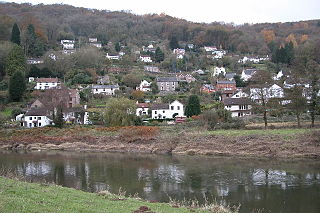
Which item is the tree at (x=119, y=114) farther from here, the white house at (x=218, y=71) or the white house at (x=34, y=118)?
the white house at (x=218, y=71)

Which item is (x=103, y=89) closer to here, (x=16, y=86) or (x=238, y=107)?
(x=16, y=86)

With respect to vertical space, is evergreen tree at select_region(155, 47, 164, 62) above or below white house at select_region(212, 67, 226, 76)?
above

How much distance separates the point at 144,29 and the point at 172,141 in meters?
101

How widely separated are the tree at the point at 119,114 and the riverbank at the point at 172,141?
2.47m

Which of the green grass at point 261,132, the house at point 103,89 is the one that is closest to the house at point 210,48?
the house at point 103,89

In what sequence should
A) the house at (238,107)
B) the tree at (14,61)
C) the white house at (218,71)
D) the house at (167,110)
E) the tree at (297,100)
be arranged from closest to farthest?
the tree at (297,100) < the house at (238,107) < the house at (167,110) < the tree at (14,61) < the white house at (218,71)

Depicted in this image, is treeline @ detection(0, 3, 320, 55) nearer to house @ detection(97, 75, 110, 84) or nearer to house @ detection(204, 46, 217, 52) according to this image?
house @ detection(204, 46, 217, 52)

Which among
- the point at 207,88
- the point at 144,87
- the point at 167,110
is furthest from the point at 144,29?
the point at 167,110

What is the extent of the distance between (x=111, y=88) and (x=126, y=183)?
45425 mm

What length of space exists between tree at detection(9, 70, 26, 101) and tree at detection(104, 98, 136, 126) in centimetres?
2040

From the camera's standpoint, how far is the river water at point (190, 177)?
1975 cm

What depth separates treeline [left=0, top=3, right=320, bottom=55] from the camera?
11175 centimetres

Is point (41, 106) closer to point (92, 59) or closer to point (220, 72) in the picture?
point (92, 59)

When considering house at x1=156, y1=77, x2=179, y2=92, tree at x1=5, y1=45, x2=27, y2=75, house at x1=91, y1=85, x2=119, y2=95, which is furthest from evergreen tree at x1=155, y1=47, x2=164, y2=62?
tree at x1=5, y1=45, x2=27, y2=75
